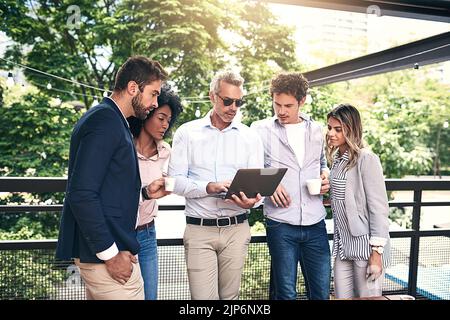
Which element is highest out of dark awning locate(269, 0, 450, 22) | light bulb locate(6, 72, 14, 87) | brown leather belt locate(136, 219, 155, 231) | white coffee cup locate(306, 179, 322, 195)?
light bulb locate(6, 72, 14, 87)

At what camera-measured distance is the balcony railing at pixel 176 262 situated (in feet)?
5.91

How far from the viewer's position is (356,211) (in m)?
1.67

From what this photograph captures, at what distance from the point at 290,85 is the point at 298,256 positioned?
709mm

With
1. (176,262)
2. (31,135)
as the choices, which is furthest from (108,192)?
(31,135)

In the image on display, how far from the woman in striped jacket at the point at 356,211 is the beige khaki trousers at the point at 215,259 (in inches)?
15.5

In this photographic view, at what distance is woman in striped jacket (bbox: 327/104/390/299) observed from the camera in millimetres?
1636

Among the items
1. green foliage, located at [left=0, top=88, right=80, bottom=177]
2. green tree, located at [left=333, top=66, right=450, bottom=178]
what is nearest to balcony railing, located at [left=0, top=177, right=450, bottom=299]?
green foliage, located at [left=0, top=88, right=80, bottom=177]

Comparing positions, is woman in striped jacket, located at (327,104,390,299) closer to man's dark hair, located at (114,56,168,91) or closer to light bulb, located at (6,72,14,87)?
man's dark hair, located at (114,56,168,91)

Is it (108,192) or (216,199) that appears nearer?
(108,192)

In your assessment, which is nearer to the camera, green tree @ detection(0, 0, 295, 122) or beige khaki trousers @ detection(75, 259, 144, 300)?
beige khaki trousers @ detection(75, 259, 144, 300)

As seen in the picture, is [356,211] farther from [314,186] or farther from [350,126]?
[350,126]

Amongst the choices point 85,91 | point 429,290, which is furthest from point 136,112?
point 85,91

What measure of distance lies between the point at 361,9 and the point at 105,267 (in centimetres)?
170

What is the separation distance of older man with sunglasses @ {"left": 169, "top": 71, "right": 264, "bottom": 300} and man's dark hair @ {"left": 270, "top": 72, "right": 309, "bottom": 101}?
0.16 m
